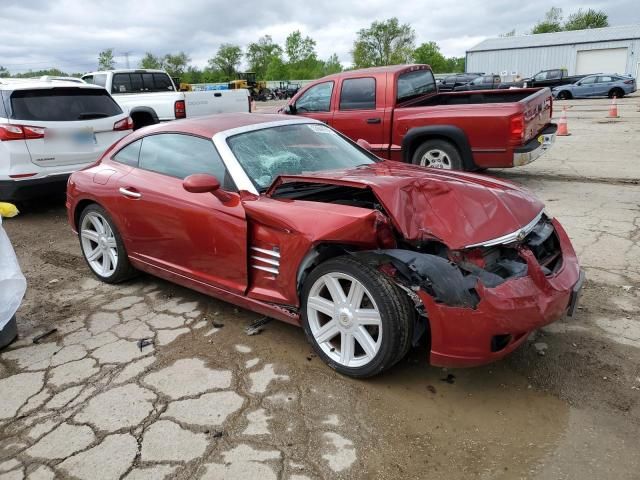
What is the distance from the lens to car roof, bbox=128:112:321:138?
3.86m

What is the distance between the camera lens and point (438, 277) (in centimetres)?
254

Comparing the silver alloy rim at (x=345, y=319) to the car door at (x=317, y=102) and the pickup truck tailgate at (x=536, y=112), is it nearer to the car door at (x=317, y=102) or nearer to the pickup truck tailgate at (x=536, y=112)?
the pickup truck tailgate at (x=536, y=112)

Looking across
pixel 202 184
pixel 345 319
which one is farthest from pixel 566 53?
pixel 345 319

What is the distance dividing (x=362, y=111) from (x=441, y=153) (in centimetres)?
142

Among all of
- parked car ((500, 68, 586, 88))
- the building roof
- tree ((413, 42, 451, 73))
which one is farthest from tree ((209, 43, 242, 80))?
parked car ((500, 68, 586, 88))

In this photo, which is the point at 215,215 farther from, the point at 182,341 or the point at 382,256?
the point at 382,256

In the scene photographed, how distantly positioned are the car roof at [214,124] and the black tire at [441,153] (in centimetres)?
337

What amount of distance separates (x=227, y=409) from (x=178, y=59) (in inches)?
4047

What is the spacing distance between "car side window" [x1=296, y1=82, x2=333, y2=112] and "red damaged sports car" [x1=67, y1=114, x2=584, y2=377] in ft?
13.7

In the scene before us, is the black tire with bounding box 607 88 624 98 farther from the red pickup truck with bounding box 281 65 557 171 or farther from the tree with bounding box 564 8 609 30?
the tree with bounding box 564 8 609 30

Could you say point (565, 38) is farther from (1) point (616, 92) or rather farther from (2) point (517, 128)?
(2) point (517, 128)

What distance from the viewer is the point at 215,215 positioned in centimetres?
344

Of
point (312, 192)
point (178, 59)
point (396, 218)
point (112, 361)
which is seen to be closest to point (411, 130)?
point (312, 192)

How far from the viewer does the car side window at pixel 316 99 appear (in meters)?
8.23
